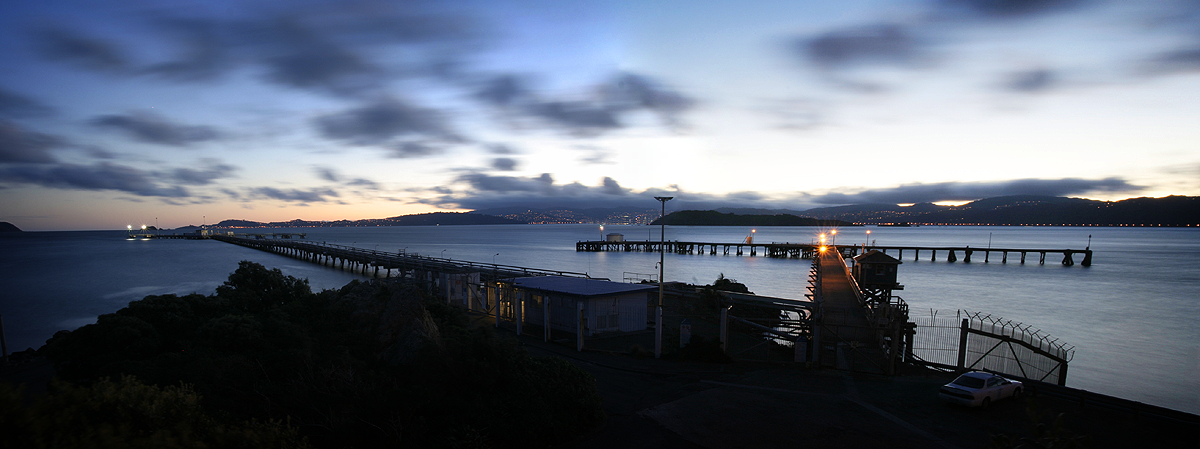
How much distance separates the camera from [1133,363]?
95.8 feet

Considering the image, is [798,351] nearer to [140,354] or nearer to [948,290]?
[140,354]

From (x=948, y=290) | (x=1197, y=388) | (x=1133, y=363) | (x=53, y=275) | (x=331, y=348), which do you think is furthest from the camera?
(x=53, y=275)

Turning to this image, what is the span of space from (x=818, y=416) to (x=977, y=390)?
4398 mm

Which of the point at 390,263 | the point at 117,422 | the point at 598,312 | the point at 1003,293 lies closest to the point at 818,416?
the point at 598,312

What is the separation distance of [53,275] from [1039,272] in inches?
5737

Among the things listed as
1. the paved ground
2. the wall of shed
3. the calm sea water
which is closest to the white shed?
the wall of shed

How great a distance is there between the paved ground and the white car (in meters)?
0.28

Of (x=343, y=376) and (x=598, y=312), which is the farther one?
(x=598, y=312)

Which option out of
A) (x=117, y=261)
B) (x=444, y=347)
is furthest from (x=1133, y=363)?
(x=117, y=261)

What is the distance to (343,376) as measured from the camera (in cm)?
1148

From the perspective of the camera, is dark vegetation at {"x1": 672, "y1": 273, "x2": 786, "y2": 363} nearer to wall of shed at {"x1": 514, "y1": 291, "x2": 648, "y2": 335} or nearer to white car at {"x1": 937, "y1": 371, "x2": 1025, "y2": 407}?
wall of shed at {"x1": 514, "y1": 291, "x2": 648, "y2": 335}

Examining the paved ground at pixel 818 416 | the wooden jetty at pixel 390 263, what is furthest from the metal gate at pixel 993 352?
the wooden jetty at pixel 390 263

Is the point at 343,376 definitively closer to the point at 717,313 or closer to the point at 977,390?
the point at 977,390

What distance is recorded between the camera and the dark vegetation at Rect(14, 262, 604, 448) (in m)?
10.3
